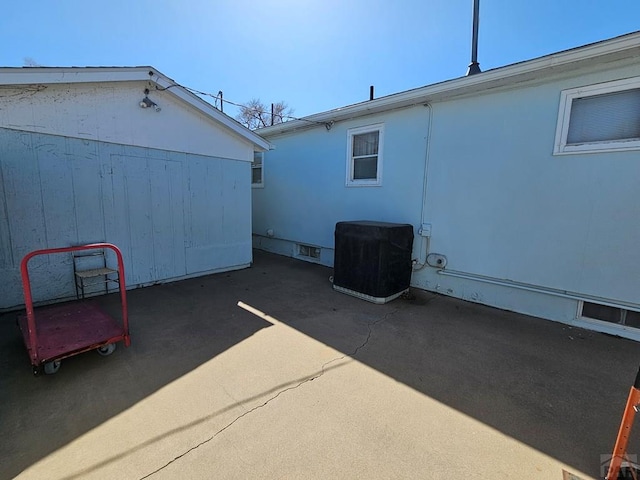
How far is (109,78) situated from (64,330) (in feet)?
11.3

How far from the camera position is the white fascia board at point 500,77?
293cm

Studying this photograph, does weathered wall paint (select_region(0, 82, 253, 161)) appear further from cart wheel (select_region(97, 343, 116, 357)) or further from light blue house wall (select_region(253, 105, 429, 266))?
cart wheel (select_region(97, 343, 116, 357))

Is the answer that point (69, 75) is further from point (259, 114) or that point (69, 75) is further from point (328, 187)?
point (259, 114)

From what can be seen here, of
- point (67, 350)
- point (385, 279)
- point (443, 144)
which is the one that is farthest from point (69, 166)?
point (443, 144)

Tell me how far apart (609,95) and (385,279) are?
134 inches

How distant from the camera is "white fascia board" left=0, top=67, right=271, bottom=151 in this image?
3299mm

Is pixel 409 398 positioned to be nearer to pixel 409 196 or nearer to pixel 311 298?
pixel 311 298

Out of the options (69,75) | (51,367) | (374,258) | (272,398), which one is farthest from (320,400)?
(69,75)

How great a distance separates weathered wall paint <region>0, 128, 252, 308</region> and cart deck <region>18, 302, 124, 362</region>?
1261 mm

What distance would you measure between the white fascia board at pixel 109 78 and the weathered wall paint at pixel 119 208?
646 mm

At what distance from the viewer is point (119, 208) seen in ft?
14.4

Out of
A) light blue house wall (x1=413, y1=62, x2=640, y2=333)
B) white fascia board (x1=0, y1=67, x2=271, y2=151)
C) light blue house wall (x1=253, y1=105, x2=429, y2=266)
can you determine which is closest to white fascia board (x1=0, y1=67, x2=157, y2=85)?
white fascia board (x1=0, y1=67, x2=271, y2=151)

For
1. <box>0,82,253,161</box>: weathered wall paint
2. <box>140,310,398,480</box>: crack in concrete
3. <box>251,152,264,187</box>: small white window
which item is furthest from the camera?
<box>251,152,264,187</box>: small white window

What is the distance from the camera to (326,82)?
7805mm
